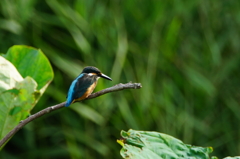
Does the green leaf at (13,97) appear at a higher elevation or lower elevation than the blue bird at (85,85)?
lower

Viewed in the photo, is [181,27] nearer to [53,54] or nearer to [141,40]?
[141,40]

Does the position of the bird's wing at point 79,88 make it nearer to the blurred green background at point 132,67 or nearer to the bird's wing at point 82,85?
the bird's wing at point 82,85

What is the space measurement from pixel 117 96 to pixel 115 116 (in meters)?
0.14

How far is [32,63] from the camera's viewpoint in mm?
1262

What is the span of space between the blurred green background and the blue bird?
1757 mm

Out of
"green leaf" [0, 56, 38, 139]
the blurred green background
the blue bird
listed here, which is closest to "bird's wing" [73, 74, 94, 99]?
the blue bird

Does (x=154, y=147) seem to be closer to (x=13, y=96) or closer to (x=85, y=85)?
(x=85, y=85)

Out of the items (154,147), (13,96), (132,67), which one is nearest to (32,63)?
(13,96)

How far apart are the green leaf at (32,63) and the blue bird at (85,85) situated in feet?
0.38

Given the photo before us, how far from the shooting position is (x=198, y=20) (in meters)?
3.69

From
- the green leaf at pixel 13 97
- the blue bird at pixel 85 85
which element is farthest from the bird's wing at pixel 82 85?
the green leaf at pixel 13 97

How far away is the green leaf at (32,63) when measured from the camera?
1.24m

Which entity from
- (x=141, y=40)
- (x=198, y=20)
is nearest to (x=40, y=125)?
(x=141, y=40)

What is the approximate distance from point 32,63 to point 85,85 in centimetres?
24
